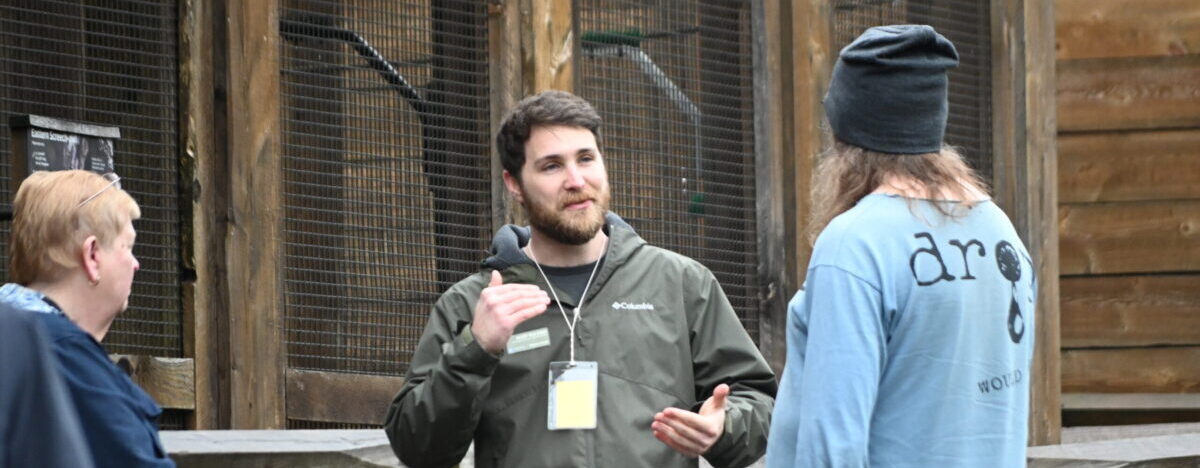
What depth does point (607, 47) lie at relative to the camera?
651cm

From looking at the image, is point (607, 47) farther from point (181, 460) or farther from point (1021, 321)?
point (1021, 321)

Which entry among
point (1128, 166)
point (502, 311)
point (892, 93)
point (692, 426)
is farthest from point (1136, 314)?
point (892, 93)

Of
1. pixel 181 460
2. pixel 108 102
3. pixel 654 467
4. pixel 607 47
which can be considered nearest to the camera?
pixel 654 467

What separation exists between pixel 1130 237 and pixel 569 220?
20.3ft

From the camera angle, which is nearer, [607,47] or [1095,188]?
[607,47]

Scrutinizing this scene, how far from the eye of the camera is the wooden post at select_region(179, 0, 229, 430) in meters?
5.93

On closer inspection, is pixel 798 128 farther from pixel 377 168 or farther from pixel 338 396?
pixel 338 396

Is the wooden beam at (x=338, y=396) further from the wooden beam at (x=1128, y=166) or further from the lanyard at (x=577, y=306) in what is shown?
the wooden beam at (x=1128, y=166)

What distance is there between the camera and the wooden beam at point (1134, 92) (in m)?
9.67

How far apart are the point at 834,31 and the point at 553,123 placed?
9.58 ft

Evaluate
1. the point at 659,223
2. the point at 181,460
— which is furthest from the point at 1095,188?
the point at 181,460

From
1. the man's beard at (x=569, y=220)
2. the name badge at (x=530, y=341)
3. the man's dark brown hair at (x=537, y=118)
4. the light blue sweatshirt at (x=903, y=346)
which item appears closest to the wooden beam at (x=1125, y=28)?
the man's dark brown hair at (x=537, y=118)

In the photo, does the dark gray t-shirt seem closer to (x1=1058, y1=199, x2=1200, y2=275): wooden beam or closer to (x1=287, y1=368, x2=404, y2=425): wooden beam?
(x1=287, y1=368, x2=404, y2=425): wooden beam

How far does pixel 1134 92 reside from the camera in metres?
9.68
